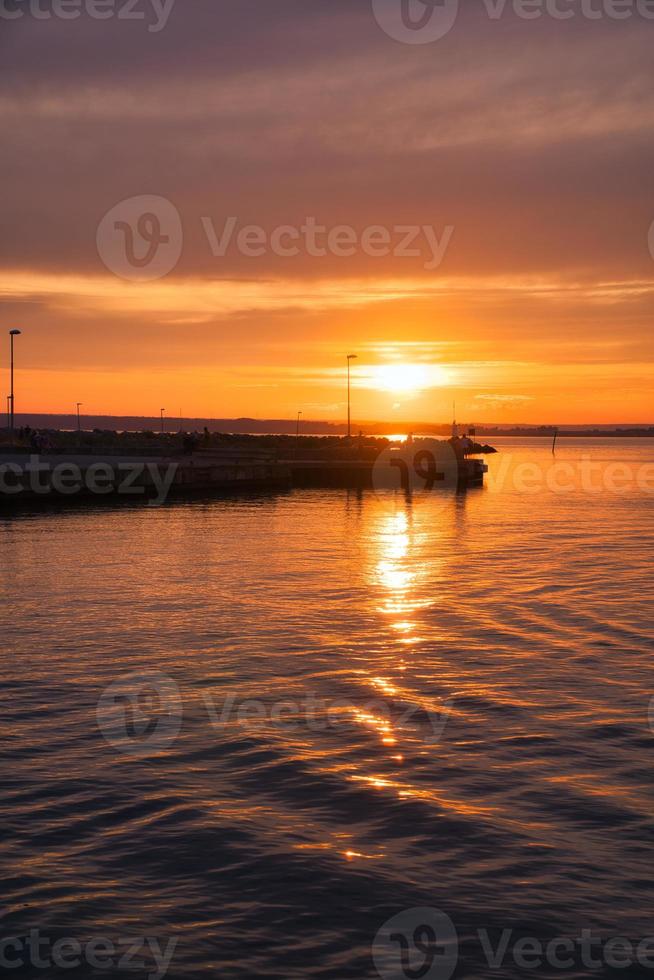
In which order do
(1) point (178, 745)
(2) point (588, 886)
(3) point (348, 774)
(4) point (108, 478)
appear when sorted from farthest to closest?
Answer: (4) point (108, 478) → (1) point (178, 745) → (3) point (348, 774) → (2) point (588, 886)

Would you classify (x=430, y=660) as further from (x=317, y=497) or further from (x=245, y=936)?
(x=317, y=497)

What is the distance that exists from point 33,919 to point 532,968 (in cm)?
429

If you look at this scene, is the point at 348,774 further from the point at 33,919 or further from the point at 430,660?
the point at 430,660

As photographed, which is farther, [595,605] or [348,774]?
[595,605]

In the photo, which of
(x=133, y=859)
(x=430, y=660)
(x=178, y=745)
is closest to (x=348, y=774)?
(x=178, y=745)

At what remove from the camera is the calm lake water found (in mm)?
8586

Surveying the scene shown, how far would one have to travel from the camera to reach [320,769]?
1235 centimetres

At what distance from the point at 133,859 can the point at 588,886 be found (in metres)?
4.44

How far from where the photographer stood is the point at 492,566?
112ft

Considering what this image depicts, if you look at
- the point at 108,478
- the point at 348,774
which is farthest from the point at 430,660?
the point at 108,478

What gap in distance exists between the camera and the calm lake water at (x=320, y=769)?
8586 millimetres

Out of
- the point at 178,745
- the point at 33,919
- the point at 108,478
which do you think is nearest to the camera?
the point at 33,919

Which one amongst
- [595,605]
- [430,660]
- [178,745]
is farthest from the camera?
[595,605]

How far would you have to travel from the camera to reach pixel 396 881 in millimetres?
9289
